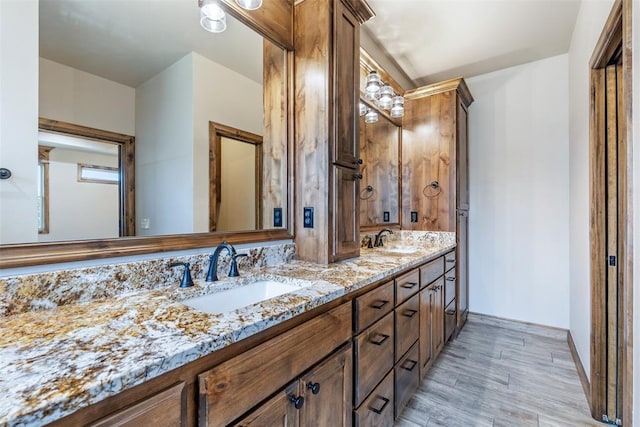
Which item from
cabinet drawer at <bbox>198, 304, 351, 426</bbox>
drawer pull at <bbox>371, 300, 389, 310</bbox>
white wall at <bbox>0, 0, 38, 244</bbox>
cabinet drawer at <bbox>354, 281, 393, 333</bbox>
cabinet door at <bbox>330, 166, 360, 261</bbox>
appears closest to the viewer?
cabinet drawer at <bbox>198, 304, 351, 426</bbox>

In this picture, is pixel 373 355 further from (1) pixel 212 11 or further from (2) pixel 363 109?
(2) pixel 363 109

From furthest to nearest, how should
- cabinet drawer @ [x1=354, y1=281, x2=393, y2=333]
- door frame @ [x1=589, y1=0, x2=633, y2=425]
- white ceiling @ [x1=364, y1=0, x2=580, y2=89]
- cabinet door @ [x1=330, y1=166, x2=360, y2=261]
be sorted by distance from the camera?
white ceiling @ [x1=364, y1=0, x2=580, y2=89], cabinet door @ [x1=330, y1=166, x2=360, y2=261], door frame @ [x1=589, y1=0, x2=633, y2=425], cabinet drawer @ [x1=354, y1=281, x2=393, y2=333]

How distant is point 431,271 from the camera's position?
2000 mm

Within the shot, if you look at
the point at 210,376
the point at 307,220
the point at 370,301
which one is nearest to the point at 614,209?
the point at 370,301

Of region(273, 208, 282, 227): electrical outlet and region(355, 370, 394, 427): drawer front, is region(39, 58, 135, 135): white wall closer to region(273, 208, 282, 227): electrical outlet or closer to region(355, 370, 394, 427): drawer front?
region(273, 208, 282, 227): electrical outlet

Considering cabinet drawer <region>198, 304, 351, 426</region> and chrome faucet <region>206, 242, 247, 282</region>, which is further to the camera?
chrome faucet <region>206, 242, 247, 282</region>

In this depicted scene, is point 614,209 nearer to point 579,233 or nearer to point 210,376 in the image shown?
point 579,233

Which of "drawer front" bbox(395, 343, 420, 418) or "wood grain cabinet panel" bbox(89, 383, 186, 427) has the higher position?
"wood grain cabinet panel" bbox(89, 383, 186, 427)

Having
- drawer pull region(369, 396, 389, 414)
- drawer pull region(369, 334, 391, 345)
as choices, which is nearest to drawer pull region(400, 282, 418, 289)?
drawer pull region(369, 334, 391, 345)

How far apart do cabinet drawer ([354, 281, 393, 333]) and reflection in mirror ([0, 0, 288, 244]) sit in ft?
2.21

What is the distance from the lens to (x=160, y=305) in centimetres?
88

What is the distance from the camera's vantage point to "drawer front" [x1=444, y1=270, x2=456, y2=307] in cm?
233

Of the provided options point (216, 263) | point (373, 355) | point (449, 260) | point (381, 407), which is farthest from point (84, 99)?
point (449, 260)

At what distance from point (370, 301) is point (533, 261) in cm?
250
